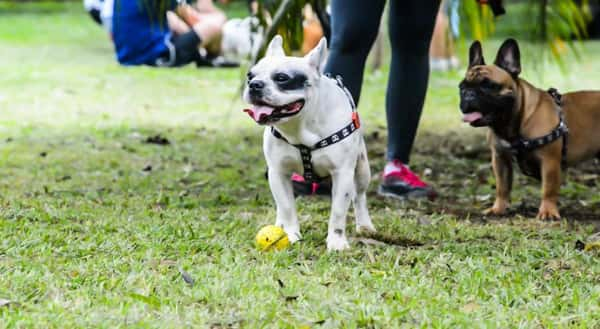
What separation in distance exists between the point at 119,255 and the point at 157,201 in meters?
1.20

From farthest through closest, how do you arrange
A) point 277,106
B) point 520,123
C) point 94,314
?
point 520,123 → point 277,106 → point 94,314

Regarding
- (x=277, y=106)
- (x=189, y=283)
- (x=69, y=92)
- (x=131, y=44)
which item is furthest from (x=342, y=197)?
(x=131, y=44)

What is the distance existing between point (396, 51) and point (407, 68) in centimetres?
10

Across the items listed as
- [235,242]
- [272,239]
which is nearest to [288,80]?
[272,239]

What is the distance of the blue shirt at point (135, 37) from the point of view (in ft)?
37.3

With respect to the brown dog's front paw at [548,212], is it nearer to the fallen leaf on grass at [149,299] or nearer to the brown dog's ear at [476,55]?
the brown dog's ear at [476,55]

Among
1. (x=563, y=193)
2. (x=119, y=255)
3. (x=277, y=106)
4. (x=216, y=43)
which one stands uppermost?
(x=277, y=106)

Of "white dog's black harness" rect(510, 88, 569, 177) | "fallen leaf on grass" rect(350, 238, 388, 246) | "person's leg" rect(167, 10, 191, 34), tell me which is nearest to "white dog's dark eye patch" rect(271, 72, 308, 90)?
"fallen leaf on grass" rect(350, 238, 388, 246)

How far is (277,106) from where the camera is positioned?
330cm

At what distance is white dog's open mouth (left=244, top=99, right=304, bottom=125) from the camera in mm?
3270

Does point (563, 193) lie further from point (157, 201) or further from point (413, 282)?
point (413, 282)

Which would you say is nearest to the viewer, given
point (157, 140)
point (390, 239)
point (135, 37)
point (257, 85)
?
point (257, 85)

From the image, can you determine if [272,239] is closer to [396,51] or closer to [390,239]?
[390,239]

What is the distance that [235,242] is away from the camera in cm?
365
